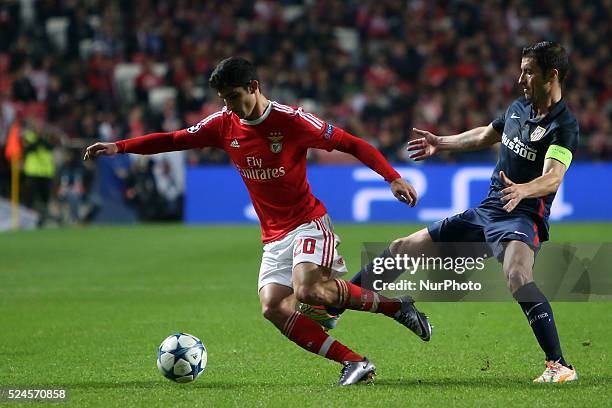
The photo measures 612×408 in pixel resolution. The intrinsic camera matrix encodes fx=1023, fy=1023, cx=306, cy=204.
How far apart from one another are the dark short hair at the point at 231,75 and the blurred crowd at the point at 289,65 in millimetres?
12650

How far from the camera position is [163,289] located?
10.7 metres

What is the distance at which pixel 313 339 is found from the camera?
5.95 m

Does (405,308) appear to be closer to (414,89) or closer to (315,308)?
(315,308)

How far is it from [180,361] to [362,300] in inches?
44.4

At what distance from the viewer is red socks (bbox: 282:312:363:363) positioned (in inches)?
234

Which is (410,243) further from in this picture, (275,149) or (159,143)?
(159,143)

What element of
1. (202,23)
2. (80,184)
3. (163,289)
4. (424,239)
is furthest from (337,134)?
(202,23)

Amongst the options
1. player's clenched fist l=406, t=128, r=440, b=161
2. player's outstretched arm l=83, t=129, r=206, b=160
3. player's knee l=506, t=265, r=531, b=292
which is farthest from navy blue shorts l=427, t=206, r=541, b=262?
player's outstretched arm l=83, t=129, r=206, b=160

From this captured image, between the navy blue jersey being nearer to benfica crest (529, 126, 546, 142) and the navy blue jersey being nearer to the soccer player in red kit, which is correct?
benfica crest (529, 126, 546, 142)

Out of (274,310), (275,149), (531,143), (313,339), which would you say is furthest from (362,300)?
(531,143)

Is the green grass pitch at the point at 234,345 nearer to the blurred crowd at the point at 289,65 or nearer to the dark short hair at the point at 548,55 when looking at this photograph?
the dark short hair at the point at 548,55

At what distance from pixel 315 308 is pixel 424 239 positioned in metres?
0.87

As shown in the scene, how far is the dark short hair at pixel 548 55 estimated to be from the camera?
603 cm

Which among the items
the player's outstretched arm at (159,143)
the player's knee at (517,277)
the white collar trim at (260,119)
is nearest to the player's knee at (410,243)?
the player's knee at (517,277)
